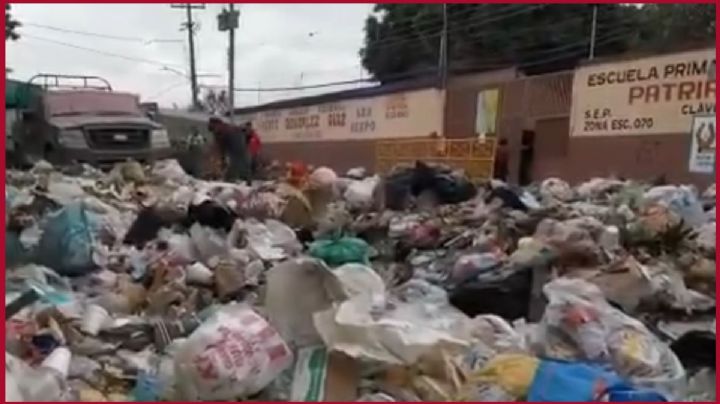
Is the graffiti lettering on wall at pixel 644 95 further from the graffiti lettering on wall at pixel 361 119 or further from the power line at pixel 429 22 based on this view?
the power line at pixel 429 22

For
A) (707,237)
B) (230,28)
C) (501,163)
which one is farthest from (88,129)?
(230,28)

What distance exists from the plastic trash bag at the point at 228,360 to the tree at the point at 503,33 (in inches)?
795

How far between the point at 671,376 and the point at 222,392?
1.49m

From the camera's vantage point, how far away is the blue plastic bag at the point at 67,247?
507 centimetres

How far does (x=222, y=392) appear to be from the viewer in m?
2.94

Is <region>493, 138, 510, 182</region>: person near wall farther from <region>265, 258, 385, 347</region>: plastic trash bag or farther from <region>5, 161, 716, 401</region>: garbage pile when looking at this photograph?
<region>265, 258, 385, 347</region>: plastic trash bag

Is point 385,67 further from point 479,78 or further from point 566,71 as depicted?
point 566,71

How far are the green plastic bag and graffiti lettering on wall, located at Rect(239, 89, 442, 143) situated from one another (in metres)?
13.1

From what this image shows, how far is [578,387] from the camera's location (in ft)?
8.96

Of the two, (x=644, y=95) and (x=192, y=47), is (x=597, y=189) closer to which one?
(x=644, y=95)

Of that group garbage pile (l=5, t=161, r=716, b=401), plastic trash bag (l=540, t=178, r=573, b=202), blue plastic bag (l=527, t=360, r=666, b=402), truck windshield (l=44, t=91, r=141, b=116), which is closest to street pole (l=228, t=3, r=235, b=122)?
truck windshield (l=44, t=91, r=141, b=116)

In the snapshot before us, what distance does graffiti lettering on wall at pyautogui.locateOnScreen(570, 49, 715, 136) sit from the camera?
493 inches

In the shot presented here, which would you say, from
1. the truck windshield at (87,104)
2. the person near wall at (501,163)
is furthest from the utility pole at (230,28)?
the person near wall at (501,163)

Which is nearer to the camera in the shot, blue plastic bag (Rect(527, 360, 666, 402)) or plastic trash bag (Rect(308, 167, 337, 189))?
blue plastic bag (Rect(527, 360, 666, 402))
